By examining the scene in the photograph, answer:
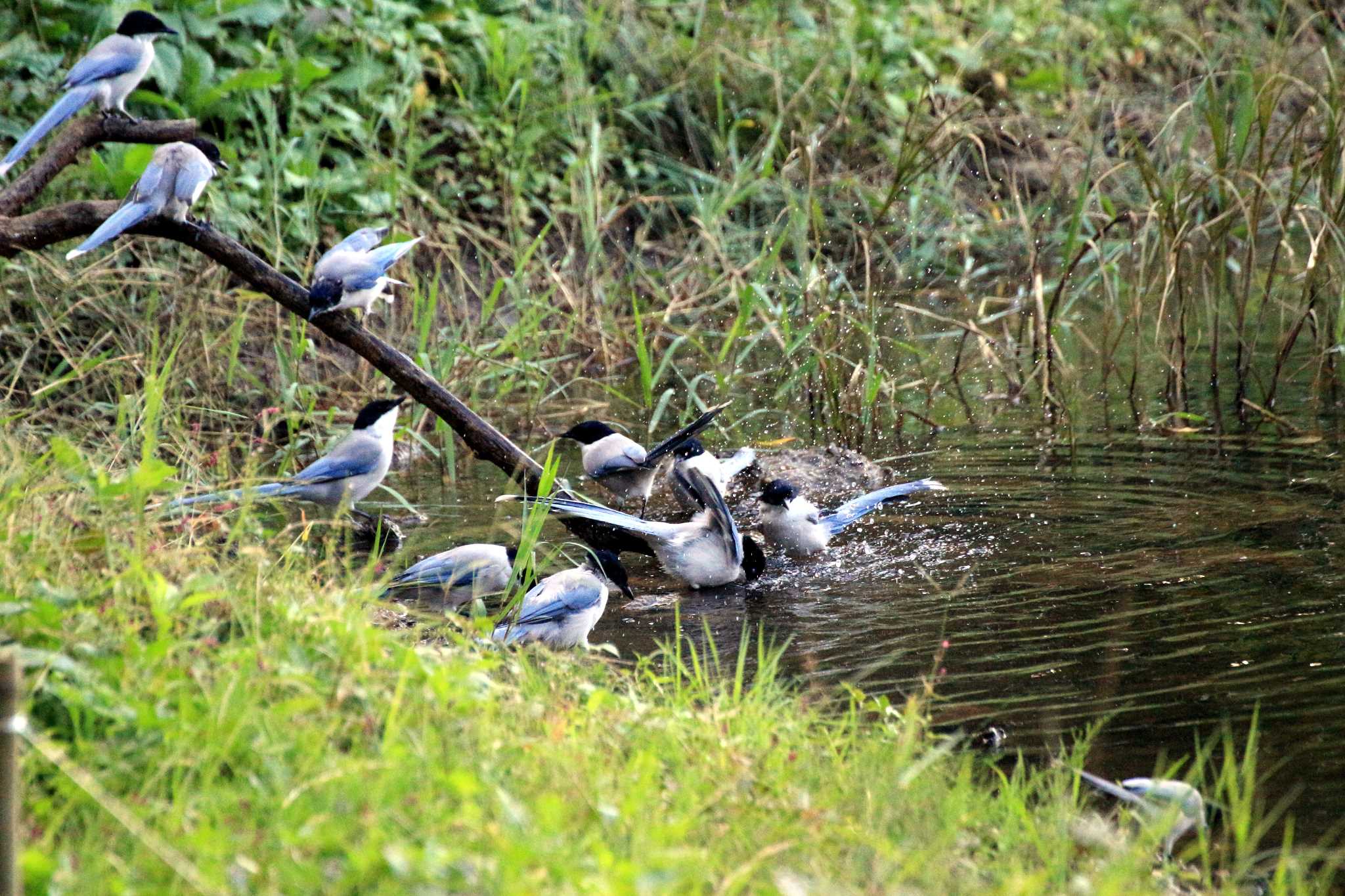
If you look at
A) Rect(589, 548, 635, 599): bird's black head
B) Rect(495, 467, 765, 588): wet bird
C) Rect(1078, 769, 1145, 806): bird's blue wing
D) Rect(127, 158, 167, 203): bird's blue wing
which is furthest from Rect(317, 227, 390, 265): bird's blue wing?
Rect(1078, 769, 1145, 806): bird's blue wing

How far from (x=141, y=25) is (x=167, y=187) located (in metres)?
1.14

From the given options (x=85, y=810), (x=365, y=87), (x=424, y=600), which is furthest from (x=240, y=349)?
(x=85, y=810)

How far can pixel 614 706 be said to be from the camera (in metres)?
3.43

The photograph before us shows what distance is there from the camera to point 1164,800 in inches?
128

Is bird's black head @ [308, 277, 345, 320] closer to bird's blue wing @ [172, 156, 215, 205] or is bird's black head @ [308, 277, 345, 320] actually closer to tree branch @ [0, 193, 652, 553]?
tree branch @ [0, 193, 652, 553]

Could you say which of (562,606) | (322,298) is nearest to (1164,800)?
(562,606)

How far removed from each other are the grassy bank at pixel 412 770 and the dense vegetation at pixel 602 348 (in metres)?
0.01

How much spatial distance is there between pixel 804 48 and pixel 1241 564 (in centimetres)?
737

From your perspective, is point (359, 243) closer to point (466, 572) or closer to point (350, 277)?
A: point (350, 277)

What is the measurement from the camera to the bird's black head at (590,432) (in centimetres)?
643

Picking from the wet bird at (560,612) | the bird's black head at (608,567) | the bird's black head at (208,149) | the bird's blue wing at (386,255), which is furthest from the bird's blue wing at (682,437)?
the bird's black head at (208,149)

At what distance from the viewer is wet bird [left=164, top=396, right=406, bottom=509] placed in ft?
17.1

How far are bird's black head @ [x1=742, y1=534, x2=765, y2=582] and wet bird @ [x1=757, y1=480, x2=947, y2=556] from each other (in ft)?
0.48

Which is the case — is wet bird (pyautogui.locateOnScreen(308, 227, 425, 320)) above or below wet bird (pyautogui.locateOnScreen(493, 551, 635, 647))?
above
